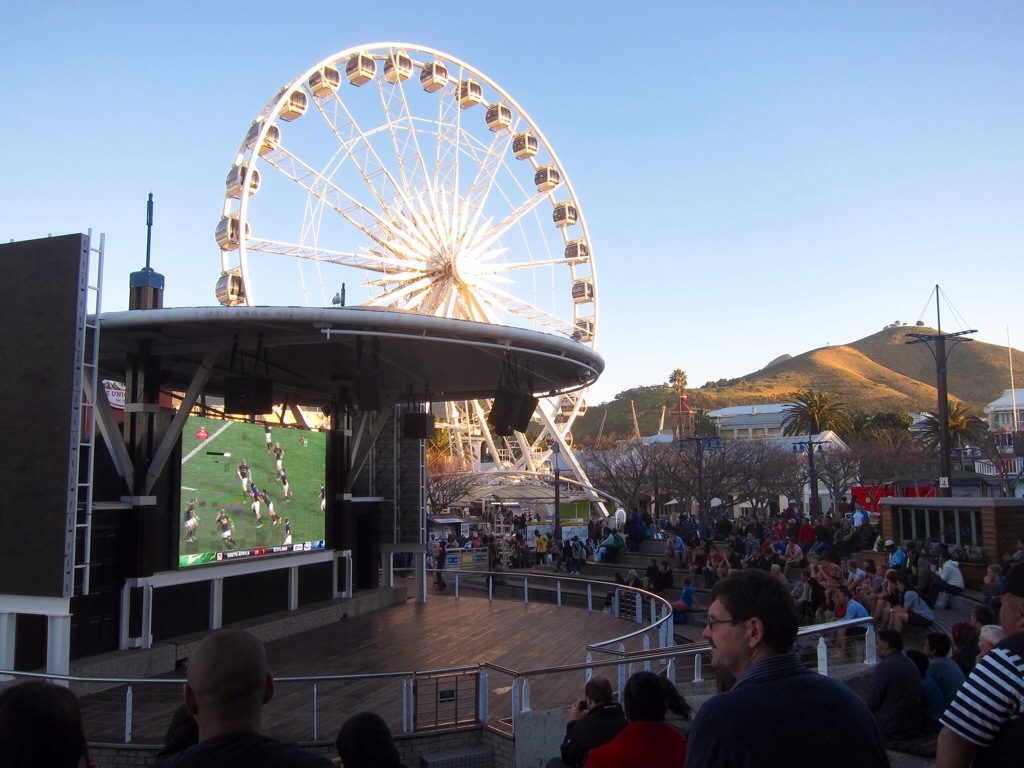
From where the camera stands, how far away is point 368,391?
44.9ft

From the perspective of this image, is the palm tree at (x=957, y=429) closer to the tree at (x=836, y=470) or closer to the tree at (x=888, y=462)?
the tree at (x=888, y=462)

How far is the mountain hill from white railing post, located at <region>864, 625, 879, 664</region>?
401 feet

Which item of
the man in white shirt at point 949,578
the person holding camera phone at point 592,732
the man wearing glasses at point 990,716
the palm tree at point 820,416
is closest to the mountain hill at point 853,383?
the palm tree at point 820,416

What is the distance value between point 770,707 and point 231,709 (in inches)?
53.2

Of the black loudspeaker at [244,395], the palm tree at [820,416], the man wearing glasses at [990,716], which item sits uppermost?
the palm tree at [820,416]

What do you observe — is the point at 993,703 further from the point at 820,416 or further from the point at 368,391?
the point at 820,416

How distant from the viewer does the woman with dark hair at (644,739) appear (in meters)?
3.23

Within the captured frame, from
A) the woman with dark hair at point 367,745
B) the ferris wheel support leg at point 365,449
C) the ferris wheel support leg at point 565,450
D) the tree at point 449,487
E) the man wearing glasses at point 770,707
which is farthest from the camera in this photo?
the tree at point 449,487

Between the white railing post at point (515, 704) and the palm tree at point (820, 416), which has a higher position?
the palm tree at point (820, 416)

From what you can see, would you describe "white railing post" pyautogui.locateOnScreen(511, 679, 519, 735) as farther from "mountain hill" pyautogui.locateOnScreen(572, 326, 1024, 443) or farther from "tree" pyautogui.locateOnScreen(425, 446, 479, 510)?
"mountain hill" pyautogui.locateOnScreen(572, 326, 1024, 443)

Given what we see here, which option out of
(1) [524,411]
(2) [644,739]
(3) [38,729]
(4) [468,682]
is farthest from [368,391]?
(3) [38,729]

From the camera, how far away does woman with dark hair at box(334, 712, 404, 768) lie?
148 inches

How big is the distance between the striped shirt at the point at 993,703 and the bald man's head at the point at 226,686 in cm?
192

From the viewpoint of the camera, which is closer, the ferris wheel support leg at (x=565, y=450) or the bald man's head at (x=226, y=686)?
the bald man's head at (x=226, y=686)
